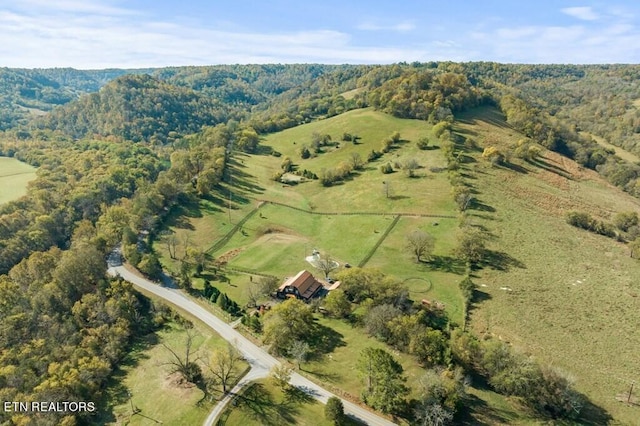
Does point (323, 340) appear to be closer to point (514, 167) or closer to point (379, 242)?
point (379, 242)

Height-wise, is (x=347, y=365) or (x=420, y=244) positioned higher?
(x=420, y=244)

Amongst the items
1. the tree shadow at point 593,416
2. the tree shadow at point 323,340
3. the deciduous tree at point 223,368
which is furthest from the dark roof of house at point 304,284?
the tree shadow at point 593,416

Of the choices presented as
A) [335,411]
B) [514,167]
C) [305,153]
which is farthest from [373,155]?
[335,411]

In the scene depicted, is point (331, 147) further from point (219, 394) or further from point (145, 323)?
point (219, 394)

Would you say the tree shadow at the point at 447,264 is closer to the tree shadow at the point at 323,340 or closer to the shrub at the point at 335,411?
the tree shadow at the point at 323,340

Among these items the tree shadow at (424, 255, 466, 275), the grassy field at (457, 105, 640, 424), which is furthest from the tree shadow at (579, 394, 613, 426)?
the tree shadow at (424, 255, 466, 275)
